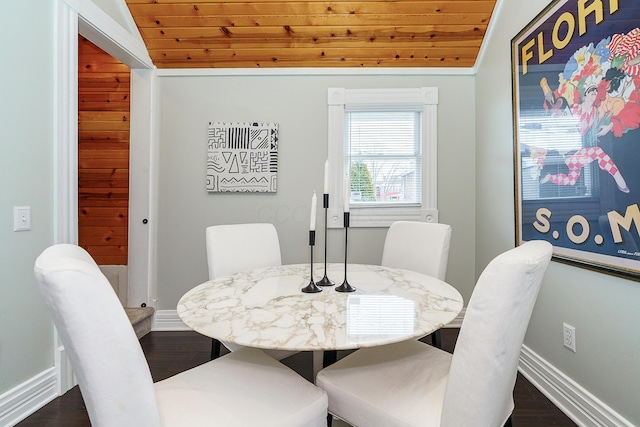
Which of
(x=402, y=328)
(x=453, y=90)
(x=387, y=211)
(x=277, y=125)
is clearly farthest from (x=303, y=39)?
(x=402, y=328)

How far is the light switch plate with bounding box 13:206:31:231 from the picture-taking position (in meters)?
1.56

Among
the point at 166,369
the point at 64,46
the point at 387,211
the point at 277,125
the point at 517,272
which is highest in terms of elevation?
the point at 64,46

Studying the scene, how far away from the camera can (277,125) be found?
266cm

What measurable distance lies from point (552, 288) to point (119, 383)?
207 cm

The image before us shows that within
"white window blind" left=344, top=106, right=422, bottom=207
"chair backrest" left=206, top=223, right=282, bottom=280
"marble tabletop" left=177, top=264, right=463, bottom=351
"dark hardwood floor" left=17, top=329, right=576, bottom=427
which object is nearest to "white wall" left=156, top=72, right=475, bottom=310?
"white window blind" left=344, top=106, right=422, bottom=207

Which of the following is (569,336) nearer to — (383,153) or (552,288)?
(552,288)

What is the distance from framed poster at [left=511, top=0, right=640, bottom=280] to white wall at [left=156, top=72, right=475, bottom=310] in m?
0.68

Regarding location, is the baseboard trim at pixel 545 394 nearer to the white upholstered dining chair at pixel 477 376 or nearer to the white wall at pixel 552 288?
the white wall at pixel 552 288

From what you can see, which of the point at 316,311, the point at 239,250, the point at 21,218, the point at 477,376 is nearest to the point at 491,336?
the point at 477,376

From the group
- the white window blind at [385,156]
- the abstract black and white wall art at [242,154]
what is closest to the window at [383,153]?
the white window blind at [385,156]

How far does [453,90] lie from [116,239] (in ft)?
10.7

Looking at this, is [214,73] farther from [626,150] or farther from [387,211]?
[626,150]

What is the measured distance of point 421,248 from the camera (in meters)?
1.89

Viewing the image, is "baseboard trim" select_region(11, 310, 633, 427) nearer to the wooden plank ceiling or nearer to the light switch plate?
the light switch plate
